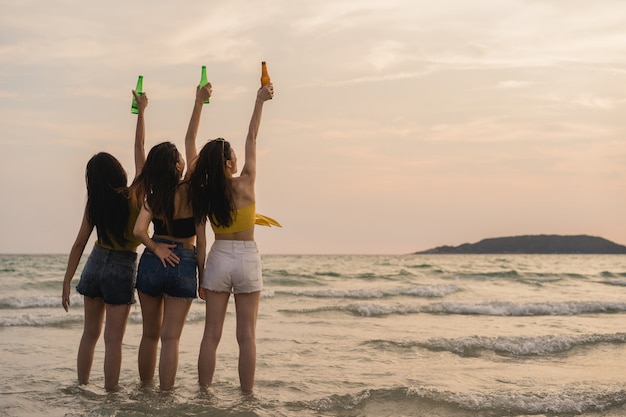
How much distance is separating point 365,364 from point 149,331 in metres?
3.15

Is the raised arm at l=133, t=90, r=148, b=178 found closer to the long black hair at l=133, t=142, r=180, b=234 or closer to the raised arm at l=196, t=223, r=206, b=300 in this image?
the long black hair at l=133, t=142, r=180, b=234

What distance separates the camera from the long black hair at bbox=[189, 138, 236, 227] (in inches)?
213

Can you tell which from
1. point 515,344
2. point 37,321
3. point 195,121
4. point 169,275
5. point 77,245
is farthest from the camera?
point 37,321

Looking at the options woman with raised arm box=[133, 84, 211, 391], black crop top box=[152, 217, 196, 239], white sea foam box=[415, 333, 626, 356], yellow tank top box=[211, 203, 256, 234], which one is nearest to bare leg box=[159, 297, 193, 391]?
woman with raised arm box=[133, 84, 211, 391]

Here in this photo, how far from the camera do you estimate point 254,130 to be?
5.67 metres

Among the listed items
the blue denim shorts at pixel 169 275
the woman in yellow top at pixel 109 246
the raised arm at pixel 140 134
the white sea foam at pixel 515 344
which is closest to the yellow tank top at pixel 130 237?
the woman in yellow top at pixel 109 246

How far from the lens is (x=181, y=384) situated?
6.70m

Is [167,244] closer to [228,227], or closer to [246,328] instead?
[228,227]

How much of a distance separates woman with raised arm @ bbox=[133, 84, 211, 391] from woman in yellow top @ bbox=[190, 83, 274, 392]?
11 centimetres

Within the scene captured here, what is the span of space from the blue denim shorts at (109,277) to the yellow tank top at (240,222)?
2.48ft

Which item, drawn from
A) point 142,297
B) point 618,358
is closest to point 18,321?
point 142,297

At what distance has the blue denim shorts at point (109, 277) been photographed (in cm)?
570

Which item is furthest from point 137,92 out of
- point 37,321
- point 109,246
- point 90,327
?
point 37,321

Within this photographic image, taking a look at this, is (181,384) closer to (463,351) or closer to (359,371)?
(359,371)
